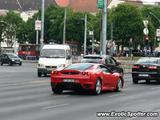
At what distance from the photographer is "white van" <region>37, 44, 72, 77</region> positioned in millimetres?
37438

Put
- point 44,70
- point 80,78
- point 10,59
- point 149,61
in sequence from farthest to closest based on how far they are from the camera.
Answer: point 10,59 → point 44,70 → point 149,61 → point 80,78

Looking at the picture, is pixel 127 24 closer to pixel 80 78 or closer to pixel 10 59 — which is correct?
pixel 10 59

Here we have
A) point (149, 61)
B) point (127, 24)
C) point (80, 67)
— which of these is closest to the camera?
point (80, 67)

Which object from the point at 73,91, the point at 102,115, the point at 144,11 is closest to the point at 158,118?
the point at 102,115

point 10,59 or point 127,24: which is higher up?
point 127,24

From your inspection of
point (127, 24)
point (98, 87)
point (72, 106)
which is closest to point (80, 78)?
point (98, 87)

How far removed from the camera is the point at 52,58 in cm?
3759

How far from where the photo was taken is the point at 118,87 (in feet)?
81.6

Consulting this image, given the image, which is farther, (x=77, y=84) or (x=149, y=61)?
(x=149, y=61)

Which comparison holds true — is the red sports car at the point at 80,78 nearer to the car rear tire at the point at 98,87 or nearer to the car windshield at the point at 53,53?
the car rear tire at the point at 98,87

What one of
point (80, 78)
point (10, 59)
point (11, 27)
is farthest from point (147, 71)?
point (11, 27)

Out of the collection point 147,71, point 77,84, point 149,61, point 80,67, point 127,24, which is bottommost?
point 77,84

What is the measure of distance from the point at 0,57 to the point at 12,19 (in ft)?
196

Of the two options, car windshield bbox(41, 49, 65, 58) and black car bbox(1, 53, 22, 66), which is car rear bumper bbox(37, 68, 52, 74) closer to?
car windshield bbox(41, 49, 65, 58)
